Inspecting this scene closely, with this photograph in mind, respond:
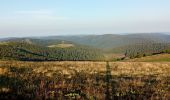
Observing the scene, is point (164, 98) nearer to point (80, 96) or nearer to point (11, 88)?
point (80, 96)

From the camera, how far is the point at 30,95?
10.1 m

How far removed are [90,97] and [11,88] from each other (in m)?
3.15

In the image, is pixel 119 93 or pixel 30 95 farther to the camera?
pixel 119 93

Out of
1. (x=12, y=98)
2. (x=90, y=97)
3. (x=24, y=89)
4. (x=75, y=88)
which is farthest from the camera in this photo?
(x=75, y=88)

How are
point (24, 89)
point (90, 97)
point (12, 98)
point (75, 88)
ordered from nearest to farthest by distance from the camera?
point (12, 98)
point (90, 97)
point (24, 89)
point (75, 88)

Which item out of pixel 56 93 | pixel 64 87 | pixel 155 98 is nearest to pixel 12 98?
pixel 56 93

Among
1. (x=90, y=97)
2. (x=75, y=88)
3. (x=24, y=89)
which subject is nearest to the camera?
(x=90, y=97)

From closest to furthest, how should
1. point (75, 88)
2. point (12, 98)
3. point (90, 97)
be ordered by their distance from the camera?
1. point (12, 98)
2. point (90, 97)
3. point (75, 88)

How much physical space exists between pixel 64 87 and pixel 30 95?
2751 millimetres

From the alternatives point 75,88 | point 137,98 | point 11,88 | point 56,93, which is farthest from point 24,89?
point 137,98

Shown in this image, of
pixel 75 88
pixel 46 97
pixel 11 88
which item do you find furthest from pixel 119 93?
pixel 11 88

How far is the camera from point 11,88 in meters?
11.5

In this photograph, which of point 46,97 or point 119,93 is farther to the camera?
point 119,93

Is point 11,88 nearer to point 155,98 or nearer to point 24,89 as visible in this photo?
point 24,89
